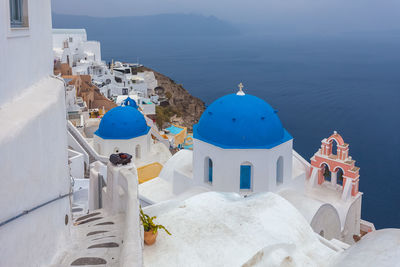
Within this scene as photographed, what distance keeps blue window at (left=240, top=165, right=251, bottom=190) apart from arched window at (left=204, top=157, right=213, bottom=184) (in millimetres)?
1039

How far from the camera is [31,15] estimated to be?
366 cm

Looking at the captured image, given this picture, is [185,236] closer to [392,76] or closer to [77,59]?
[77,59]

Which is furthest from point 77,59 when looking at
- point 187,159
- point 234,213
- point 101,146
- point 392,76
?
point 392,76

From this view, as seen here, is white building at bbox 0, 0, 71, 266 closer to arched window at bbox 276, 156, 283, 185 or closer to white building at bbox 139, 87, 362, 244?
white building at bbox 139, 87, 362, 244

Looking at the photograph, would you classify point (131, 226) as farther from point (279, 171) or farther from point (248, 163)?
point (279, 171)

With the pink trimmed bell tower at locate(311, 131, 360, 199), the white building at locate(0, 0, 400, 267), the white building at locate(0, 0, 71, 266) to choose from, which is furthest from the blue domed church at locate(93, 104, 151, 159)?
the white building at locate(0, 0, 71, 266)

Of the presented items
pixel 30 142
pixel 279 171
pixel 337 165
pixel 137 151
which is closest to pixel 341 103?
pixel 137 151

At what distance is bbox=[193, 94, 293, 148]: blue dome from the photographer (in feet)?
36.6

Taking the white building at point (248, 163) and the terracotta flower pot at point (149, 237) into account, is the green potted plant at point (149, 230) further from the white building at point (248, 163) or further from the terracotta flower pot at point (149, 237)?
the white building at point (248, 163)

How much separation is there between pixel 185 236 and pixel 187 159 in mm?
7568

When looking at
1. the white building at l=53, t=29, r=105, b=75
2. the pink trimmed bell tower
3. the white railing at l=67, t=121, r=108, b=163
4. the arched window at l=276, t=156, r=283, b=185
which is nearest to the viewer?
the arched window at l=276, t=156, r=283, b=185

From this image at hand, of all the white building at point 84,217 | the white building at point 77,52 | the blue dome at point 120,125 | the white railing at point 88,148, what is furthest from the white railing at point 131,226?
the white building at point 77,52

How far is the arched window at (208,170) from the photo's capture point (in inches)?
469

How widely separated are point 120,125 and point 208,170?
6661mm
